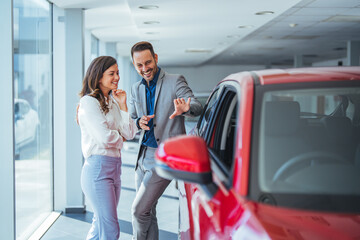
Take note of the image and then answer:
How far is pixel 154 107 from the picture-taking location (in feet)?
10.0

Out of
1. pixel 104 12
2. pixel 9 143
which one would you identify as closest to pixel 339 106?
pixel 9 143

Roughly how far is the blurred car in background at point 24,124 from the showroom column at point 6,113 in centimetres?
129

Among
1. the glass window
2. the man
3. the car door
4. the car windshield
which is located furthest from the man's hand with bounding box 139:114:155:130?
the glass window

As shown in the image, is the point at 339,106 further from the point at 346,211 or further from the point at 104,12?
the point at 104,12

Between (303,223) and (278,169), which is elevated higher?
(278,169)

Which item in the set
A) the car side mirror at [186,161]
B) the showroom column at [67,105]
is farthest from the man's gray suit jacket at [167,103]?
the showroom column at [67,105]

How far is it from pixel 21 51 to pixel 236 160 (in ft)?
Result: 12.3

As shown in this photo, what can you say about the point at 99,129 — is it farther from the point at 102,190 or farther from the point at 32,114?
the point at 32,114

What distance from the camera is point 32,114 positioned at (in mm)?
5148

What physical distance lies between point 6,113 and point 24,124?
1.75m

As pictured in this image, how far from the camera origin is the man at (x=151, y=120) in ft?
9.77

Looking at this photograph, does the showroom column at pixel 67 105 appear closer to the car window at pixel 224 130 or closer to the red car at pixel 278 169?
the car window at pixel 224 130

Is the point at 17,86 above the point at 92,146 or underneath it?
above

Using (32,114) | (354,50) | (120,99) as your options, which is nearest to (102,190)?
(120,99)
